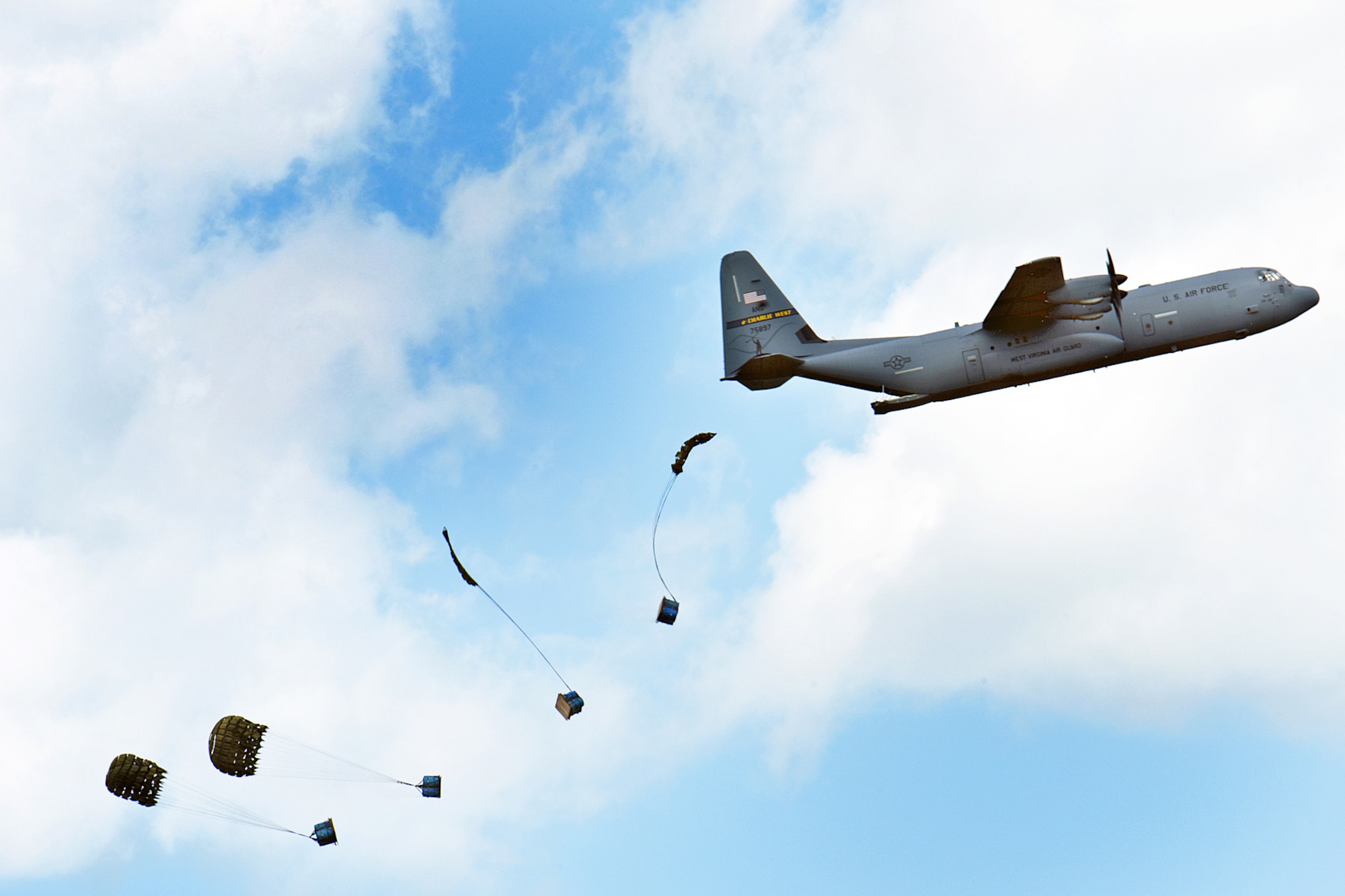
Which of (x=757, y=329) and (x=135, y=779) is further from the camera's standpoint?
(x=757, y=329)

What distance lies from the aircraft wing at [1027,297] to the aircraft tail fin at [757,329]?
10.8 metres

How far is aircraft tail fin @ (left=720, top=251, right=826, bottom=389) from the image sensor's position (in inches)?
2338

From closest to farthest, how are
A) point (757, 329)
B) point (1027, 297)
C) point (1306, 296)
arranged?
point (1027, 297), point (1306, 296), point (757, 329)

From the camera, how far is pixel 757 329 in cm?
6134

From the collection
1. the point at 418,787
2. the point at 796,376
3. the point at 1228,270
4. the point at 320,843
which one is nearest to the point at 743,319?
the point at 796,376

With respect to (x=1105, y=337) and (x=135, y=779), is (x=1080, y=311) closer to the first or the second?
Answer: (x=1105, y=337)

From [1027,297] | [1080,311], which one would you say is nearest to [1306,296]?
[1080,311]

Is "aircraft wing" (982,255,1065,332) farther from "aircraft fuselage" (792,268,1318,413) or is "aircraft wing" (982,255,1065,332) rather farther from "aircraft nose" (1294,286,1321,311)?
"aircraft nose" (1294,286,1321,311)

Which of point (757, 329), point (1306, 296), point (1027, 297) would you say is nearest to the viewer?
point (1027, 297)

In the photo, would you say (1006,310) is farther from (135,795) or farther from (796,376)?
(135,795)

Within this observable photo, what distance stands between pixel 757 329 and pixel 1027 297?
15.8 metres

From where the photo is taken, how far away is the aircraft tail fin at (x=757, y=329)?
59375 millimetres

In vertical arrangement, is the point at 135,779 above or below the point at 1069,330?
below

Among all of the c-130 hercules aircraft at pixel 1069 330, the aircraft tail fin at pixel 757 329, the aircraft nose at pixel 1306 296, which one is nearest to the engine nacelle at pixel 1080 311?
the c-130 hercules aircraft at pixel 1069 330
